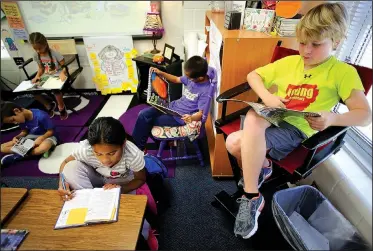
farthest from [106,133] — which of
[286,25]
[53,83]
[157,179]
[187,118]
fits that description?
[53,83]

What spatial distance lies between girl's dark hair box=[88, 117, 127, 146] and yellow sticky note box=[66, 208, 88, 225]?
0.94ft

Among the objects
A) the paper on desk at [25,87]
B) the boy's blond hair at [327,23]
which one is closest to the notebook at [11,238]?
the boy's blond hair at [327,23]

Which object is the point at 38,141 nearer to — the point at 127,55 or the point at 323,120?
the point at 127,55

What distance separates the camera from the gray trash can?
37.5 inches

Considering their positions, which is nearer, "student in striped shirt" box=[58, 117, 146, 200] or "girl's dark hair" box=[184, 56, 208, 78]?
"student in striped shirt" box=[58, 117, 146, 200]

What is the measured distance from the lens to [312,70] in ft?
3.40

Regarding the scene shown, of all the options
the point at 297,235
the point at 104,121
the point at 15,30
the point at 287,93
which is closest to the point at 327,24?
the point at 287,93

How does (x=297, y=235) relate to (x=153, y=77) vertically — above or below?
below

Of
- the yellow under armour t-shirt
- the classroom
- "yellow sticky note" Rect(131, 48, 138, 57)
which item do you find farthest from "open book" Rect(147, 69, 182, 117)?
"yellow sticky note" Rect(131, 48, 138, 57)

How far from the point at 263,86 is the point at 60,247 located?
1081mm

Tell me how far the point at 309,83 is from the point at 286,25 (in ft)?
1.20

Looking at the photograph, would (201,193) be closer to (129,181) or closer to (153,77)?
(129,181)

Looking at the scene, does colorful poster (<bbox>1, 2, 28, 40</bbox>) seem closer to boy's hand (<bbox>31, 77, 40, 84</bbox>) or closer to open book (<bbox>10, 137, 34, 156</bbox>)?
boy's hand (<bbox>31, 77, 40, 84</bbox>)

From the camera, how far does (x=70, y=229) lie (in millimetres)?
775
